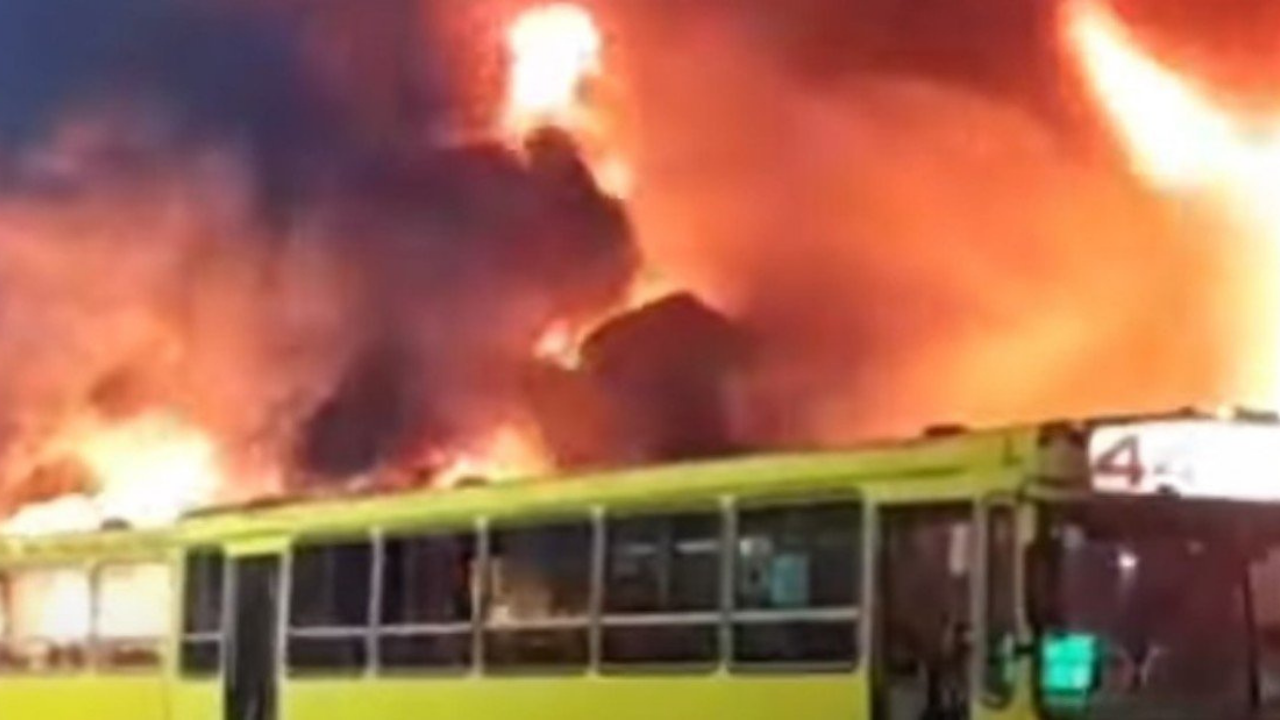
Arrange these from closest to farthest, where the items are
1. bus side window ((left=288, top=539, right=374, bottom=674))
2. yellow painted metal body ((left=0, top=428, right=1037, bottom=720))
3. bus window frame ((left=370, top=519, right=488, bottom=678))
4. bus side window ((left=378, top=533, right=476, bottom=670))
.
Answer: yellow painted metal body ((left=0, top=428, right=1037, bottom=720)) < bus window frame ((left=370, top=519, right=488, bottom=678)) < bus side window ((left=378, top=533, right=476, bottom=670)) < bus side window ((left=288, top=539, right=374, bottom=674))

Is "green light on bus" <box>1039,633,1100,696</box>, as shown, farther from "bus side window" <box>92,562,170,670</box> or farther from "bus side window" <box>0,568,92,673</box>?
"bus side window" <box>0,568,92,673</box>

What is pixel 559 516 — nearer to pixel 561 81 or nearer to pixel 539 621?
pixel 539 621

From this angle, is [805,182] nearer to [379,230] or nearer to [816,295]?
[816,295]

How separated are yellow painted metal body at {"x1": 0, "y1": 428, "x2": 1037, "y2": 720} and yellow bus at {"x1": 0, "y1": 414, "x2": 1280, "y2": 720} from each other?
20 mm

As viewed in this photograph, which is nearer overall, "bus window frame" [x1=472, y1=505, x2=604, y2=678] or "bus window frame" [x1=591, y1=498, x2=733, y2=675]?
"bus window frame" [x1=591, y1=498, x2=733, y2=675]

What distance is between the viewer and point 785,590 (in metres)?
18.6

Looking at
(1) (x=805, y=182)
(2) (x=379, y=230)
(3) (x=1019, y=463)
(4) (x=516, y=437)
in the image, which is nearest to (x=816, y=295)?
(1) (x=805, y=182)

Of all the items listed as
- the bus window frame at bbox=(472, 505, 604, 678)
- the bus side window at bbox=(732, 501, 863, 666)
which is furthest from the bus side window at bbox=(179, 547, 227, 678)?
the bus side window at bbox=(732, 501, 863, 666)

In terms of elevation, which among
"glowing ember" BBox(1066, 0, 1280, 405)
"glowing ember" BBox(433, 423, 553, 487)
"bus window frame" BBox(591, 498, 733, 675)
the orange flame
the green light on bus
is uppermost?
the orange flame

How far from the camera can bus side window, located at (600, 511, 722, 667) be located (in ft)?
63.1

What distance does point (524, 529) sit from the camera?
2123cm

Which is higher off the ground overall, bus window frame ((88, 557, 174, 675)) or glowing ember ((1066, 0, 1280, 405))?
glowing ember ((1066, 0, 1280, 405))

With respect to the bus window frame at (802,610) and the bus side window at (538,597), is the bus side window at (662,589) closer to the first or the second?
the bus window frame at (802,610)

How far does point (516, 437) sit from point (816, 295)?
4.00 metres
